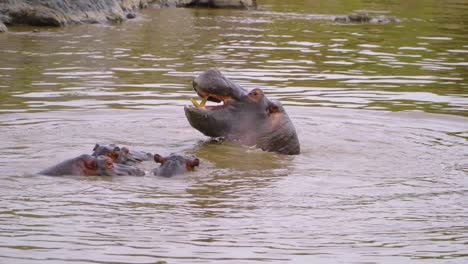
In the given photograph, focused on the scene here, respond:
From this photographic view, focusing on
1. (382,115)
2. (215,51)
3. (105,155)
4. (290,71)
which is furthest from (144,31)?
(105,155)

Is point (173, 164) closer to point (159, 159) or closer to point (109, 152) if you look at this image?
point (159, 159)

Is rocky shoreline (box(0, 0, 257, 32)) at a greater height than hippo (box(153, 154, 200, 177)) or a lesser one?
greater

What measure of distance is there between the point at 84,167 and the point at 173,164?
0.65 meters

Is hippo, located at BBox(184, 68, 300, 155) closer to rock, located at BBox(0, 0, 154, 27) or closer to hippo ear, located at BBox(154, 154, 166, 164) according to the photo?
hippo ear, located at BBox(154, 154, 166, 164)

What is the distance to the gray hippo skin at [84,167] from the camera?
24.2ft

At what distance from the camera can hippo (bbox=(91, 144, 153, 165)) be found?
757 cm

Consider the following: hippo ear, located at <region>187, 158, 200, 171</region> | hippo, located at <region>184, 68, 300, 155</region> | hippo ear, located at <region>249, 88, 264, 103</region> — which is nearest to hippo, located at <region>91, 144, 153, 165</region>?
hippo ear, located at <region>187, 158, 200, 171</region>

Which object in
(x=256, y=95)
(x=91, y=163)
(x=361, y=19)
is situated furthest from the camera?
(x=361, y=19)

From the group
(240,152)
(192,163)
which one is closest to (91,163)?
(192,163)

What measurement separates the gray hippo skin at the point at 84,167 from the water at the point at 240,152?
0.36 ft

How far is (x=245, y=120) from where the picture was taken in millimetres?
8805

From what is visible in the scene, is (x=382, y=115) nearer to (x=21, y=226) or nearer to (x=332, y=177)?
(x=332, y=177)

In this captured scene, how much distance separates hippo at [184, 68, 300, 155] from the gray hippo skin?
1.40 meters

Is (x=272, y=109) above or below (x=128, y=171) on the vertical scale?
above
